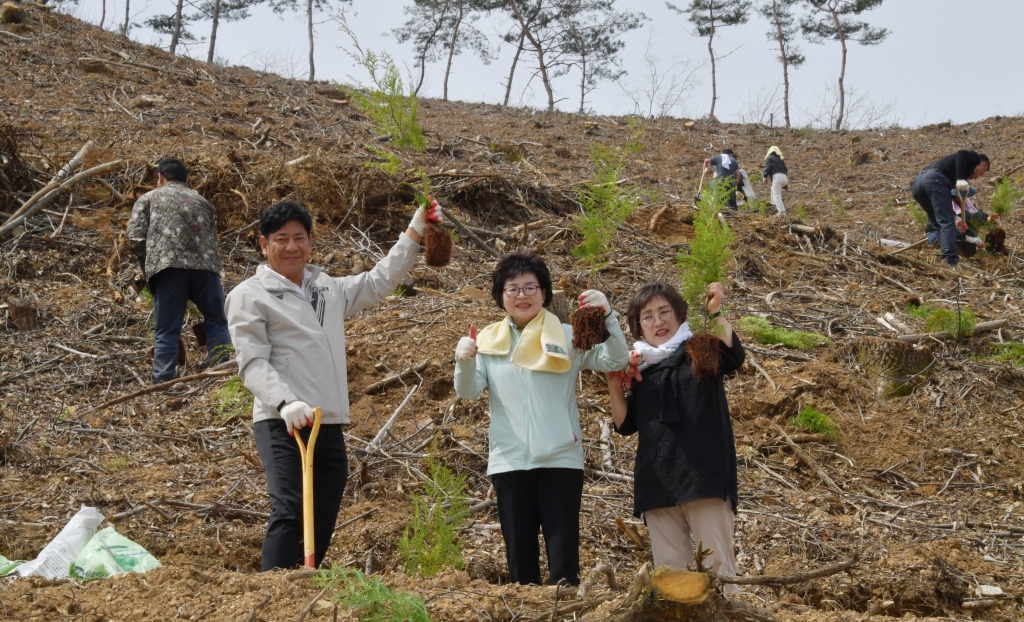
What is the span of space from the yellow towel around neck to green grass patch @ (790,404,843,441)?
10.4ft

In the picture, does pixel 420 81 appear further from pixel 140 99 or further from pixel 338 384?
pixel 338 384

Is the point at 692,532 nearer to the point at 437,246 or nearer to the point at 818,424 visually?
the point at 437,246

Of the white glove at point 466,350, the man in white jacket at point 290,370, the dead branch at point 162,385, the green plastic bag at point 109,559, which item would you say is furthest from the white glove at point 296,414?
the dead branch at point 162,385

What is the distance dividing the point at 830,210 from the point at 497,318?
33.6 feet

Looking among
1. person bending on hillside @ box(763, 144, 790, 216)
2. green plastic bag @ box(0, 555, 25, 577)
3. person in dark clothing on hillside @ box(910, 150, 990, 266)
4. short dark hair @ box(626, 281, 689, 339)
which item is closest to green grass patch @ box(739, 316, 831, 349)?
short dark hair @ box(626, 281, 689, 339)

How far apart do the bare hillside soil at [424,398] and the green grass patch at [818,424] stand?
0.47ft

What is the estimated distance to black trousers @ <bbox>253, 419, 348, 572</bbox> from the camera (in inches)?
124

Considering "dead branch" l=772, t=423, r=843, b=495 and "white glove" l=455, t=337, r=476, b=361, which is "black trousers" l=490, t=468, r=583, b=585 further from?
"dead branch" l=772, t=423, r=843, b=495

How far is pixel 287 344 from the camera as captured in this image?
3.37 meters

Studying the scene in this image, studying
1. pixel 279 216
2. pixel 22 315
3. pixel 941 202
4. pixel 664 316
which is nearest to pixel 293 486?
pixel 279 216

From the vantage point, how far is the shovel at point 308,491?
2883 millimetres

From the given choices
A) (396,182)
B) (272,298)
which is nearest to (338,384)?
(272,298)

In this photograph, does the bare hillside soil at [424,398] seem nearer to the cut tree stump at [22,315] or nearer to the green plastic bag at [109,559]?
the cut tree stump at [22,315]

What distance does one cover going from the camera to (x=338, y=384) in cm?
344
